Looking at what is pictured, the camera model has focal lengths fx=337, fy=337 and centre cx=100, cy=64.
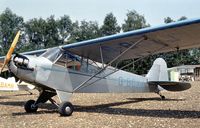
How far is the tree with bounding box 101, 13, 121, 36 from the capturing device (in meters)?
85.6

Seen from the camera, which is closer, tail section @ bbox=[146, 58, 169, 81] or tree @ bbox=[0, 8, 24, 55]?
tail section @ bbox=[146, 58, 169, 81]

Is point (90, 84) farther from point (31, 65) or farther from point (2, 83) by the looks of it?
point (2, 83)

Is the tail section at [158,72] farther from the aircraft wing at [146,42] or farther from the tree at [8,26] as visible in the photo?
the tree at [8,26]

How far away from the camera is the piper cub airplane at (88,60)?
9969 mm

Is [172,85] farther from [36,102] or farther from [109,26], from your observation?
[109,26]

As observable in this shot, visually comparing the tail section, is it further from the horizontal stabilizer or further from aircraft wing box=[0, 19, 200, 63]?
aircraft wing box=[0, 19, 200, 63]

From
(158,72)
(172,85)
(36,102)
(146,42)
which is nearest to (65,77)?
(36,102)

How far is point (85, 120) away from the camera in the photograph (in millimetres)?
8930

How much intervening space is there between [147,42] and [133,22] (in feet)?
234

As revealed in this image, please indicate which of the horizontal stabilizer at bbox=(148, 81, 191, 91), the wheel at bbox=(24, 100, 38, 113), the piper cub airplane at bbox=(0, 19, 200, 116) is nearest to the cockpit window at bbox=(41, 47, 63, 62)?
the piper cub airplane at bbox=(0, 19, 200, 116)

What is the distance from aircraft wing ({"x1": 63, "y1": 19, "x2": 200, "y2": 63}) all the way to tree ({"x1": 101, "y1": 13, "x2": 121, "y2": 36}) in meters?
73.0

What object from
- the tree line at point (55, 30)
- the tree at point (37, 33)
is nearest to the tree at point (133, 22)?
the tree line at point (55, 30)

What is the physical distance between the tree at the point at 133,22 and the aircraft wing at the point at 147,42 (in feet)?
224

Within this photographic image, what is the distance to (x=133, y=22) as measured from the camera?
267 feet
